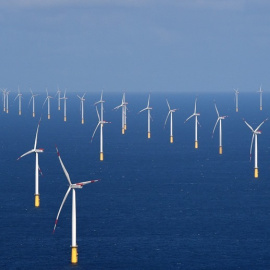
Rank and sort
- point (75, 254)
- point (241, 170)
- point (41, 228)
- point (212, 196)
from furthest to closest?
point (241, 170), point (212, 196), point (41, 228), point (75, 254)

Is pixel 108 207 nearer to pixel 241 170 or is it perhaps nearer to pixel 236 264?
pixel 236 264

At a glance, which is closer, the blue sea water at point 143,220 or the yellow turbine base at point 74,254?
the yellow turbine base at point 74,254

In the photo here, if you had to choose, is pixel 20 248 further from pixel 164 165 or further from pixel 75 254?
pixel 164 165

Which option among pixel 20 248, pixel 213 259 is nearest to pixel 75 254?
pixel 20 248

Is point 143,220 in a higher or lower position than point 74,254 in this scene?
higher

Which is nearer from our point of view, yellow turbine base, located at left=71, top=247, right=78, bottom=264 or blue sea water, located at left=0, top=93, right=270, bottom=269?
yellow turbine base, located at left=71, top=247, right=78, bottom=264

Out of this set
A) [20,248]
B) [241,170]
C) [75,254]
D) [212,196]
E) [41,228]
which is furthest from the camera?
[241,170]

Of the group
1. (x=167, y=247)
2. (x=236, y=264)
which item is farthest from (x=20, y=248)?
(x=236, y=264)

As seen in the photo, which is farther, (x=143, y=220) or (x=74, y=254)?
(x=143, y=220)

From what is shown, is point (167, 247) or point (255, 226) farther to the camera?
point (255, 226)
